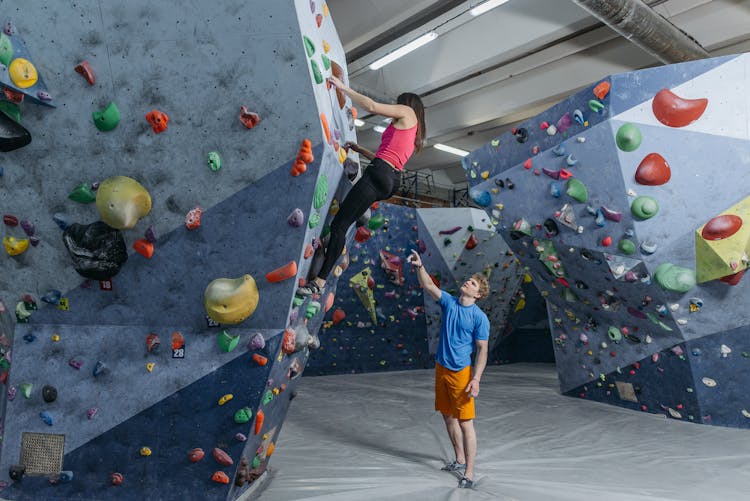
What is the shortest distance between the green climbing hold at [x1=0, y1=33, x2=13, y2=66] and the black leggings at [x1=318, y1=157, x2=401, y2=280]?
4.75 ft

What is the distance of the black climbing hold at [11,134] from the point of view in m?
2.04

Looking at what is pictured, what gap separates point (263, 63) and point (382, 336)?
5.40 metres

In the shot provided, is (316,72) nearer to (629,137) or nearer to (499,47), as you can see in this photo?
(629,137)

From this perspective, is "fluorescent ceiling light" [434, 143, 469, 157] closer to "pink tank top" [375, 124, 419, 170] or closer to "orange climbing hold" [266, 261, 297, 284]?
"pink tank top" [375, 124, 419, 170]

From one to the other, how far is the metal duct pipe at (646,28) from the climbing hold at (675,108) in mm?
2031

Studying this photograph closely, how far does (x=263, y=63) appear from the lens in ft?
6.37

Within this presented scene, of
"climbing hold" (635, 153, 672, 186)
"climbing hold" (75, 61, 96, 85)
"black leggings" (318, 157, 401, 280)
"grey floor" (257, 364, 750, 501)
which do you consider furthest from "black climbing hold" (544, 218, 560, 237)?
"climbing hold" (75, 61, 96, 85)

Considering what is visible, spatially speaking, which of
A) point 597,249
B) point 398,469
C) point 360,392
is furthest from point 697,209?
point 360,392

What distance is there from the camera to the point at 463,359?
2.76m

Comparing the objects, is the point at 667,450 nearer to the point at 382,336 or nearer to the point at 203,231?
the point at 203,231

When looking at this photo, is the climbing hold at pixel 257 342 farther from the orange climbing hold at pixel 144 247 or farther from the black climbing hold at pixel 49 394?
the black climbing hold at pixel 49 394

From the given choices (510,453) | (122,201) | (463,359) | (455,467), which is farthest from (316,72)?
(510,453)

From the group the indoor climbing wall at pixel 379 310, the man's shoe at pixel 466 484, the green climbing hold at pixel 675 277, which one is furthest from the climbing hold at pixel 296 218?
the indoor climbing wall at pixel 379 310

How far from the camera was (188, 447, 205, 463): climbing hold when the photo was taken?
2229mm
